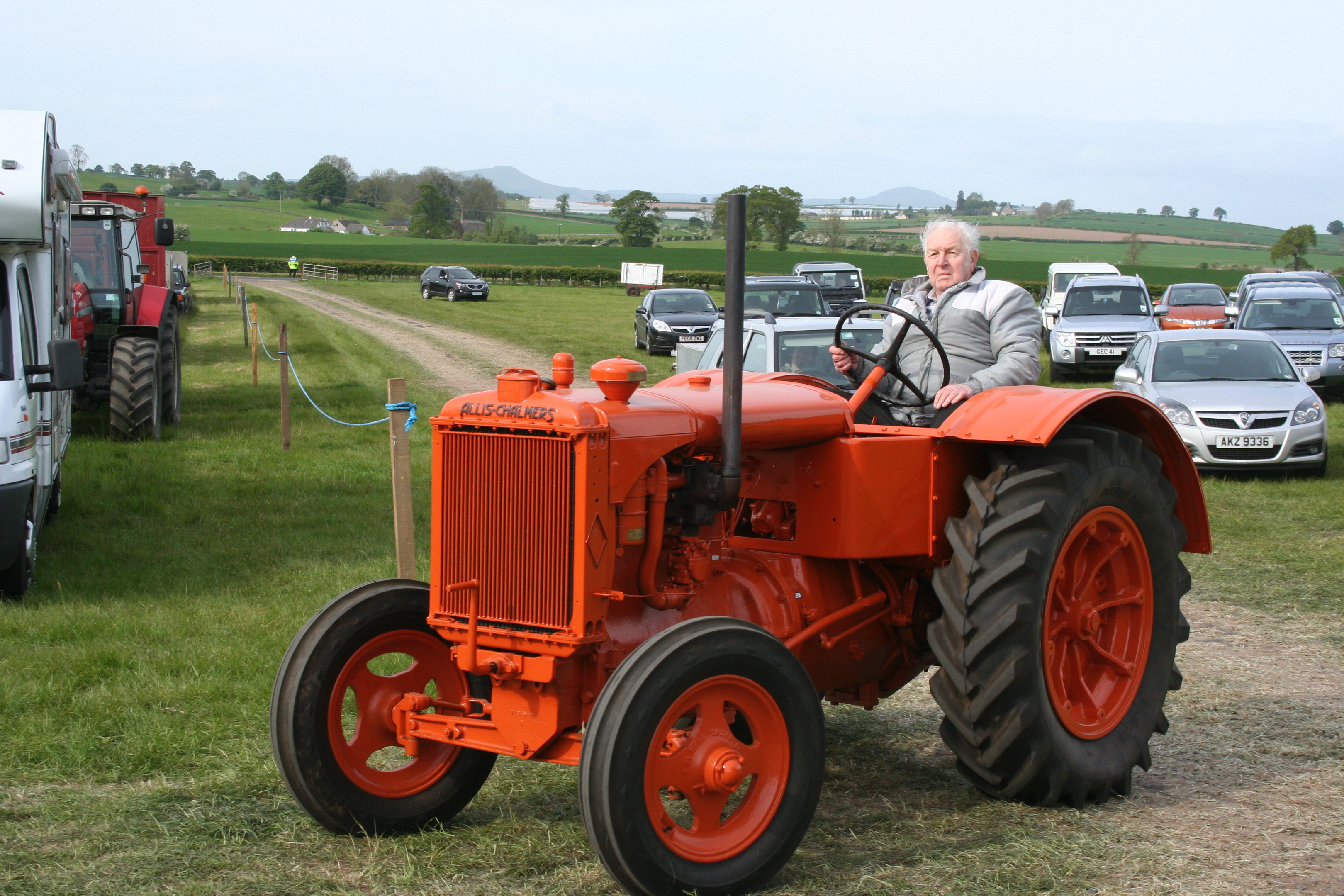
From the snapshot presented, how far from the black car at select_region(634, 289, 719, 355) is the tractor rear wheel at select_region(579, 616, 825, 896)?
69.7 feet

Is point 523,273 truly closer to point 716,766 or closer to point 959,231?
point 959,231

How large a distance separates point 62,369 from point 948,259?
5100mm

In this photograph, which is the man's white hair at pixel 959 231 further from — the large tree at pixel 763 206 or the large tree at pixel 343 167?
the large tree at pixel 343 167

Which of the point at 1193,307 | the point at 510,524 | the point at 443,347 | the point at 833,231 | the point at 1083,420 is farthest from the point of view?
the point at 833,231

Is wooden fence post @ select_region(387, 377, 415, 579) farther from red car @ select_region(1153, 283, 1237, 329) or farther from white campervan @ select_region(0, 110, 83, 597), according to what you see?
red car @ select_region(1153, 283, 1237, 329)

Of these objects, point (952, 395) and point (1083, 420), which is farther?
point (1083, 420)

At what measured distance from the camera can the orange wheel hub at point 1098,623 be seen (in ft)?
14.2

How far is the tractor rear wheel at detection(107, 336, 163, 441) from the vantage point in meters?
13.0

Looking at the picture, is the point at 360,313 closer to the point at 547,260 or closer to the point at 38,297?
the point at 38,297

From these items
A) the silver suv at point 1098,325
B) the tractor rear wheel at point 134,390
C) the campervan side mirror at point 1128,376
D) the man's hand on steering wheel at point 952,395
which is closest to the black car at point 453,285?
the silver suv at point 1098,325

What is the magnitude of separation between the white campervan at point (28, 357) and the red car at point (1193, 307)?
2110 cm

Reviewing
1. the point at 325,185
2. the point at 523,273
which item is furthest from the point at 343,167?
the point at 523,273

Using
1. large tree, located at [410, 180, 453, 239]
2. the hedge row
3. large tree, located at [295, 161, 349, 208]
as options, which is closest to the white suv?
the hedge row

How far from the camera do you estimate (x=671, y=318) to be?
26250 mm
